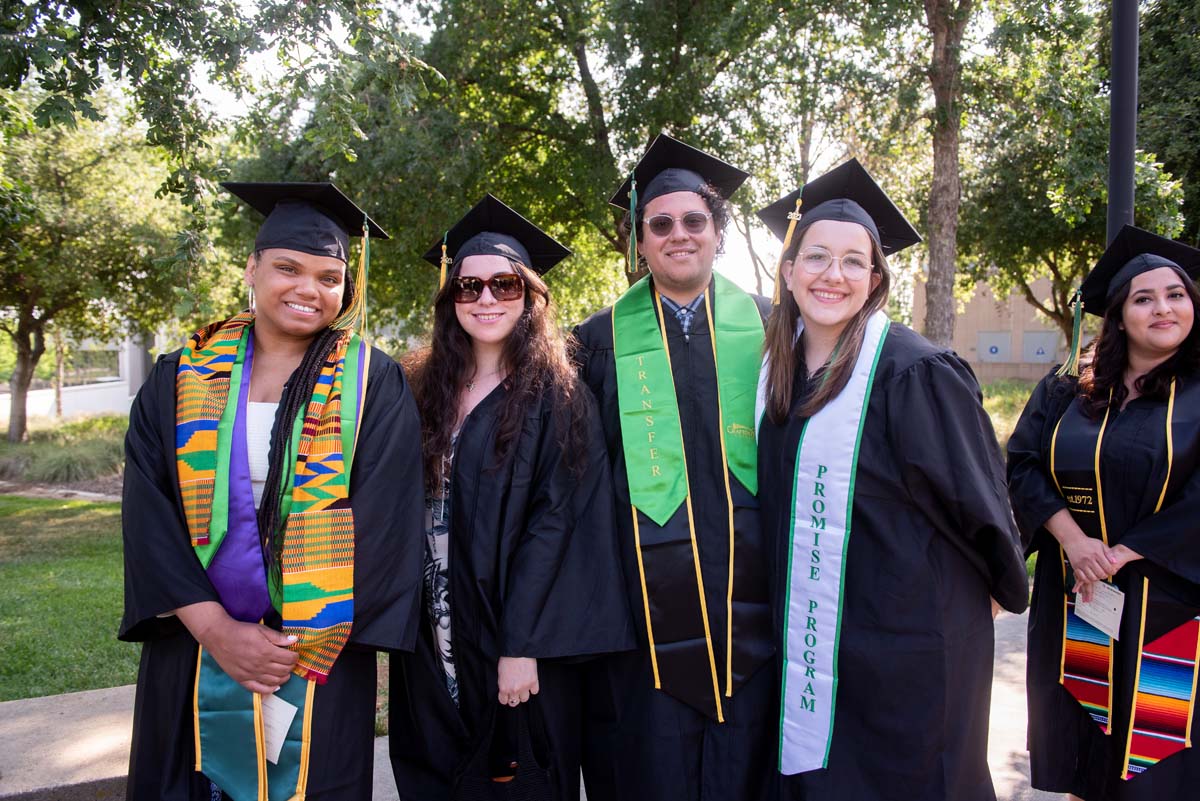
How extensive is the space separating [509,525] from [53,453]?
14.6 metres

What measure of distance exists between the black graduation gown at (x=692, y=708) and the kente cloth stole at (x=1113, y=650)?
3.83ft

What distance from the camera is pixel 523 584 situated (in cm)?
239

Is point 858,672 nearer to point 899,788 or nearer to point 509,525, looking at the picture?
point 899,788

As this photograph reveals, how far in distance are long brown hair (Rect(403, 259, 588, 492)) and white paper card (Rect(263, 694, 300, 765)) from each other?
71cm

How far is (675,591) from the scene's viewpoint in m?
2.43

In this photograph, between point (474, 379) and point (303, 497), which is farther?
point (474, 379)

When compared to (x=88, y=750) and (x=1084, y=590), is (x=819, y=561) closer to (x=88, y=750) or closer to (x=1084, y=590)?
(x=1084, y=590)

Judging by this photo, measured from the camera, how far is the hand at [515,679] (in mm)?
2365

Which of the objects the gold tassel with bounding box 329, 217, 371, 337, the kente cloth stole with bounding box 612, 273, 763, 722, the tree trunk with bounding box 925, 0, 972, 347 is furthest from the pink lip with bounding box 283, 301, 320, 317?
the tree trunk with bounding box 925, 0, 972, 347

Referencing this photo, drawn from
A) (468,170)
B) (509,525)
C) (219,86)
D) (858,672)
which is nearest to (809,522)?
(858,672)

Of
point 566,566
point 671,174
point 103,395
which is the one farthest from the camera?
point 103,395

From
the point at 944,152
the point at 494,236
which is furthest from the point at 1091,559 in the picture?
the point at 944,152

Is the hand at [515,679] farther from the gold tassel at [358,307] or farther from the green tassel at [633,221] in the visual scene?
the green tassel at [633,221]

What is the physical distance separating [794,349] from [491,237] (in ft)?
3.47
